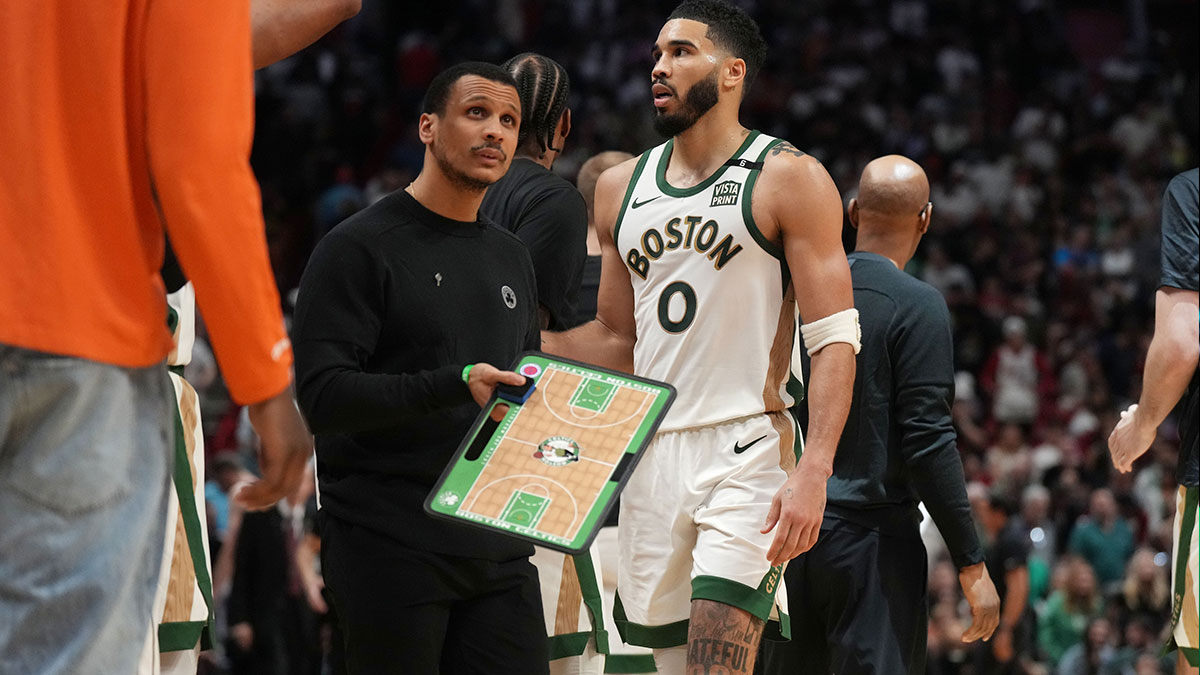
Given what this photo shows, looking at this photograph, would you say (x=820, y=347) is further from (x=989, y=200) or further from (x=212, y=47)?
(x=989, y=200)

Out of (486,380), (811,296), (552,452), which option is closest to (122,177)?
(486,380)

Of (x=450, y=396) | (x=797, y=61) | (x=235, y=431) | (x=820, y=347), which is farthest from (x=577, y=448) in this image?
(x=797, y=61)

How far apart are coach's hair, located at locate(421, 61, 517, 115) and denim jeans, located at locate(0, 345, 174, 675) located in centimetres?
210

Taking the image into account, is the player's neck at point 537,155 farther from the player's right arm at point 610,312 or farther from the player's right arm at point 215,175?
the player's right arm at point 215,175

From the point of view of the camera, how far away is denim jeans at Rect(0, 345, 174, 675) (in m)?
2.41

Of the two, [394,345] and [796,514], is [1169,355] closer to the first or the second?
[796,514]

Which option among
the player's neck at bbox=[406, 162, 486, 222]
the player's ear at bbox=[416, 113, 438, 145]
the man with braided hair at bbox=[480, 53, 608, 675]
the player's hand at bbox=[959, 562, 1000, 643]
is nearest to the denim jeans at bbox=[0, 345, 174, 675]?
the player's neck at bbox=[406, 162, 486, 222]

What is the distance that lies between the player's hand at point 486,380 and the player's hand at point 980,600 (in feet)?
7.26

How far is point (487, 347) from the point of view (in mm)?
4188

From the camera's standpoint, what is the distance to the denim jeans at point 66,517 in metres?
2.41

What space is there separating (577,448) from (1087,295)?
44.7ft

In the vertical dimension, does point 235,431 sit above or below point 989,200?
below

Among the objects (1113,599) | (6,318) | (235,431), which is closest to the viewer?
(6,318)

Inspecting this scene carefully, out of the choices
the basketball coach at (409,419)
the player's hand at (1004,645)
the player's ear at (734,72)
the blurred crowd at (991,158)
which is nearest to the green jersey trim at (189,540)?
the basketball coach at (409,419)
